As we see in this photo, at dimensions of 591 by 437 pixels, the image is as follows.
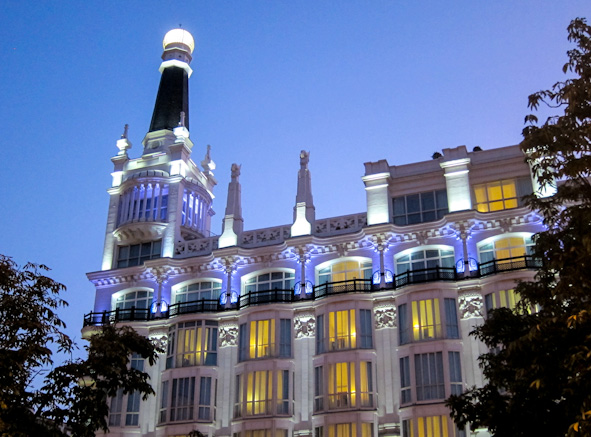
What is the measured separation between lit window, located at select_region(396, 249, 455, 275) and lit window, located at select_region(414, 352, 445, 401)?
5.43m

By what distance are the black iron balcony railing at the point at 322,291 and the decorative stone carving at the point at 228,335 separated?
1081 mm

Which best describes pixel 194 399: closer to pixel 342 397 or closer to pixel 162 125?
pixel 342 397

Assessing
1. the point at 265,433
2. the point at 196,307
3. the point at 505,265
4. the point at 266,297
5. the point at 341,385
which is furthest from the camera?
the point at 196,307

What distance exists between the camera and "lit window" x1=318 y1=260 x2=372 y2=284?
4272 centimetres

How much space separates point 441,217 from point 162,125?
2296 centimetres

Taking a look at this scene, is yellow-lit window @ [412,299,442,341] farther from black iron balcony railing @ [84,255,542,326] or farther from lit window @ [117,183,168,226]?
lit window @ [117,183,168,226]

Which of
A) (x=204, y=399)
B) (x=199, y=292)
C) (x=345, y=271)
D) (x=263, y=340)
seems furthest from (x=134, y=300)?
(x=345, y=271)

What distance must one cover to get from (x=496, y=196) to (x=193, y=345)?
19816 mm

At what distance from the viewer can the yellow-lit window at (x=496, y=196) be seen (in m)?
41.9

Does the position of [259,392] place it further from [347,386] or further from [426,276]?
[426,276]

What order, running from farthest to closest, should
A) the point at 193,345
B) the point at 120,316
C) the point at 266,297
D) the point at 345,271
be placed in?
the point at 120,316
the point at 266,297
the point at 193,345
the point at 345,271

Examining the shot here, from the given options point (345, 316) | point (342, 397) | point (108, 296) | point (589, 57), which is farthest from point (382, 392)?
point (589, 57)

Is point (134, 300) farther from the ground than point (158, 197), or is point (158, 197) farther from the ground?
point (158, 197)

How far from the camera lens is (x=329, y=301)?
41.1m
